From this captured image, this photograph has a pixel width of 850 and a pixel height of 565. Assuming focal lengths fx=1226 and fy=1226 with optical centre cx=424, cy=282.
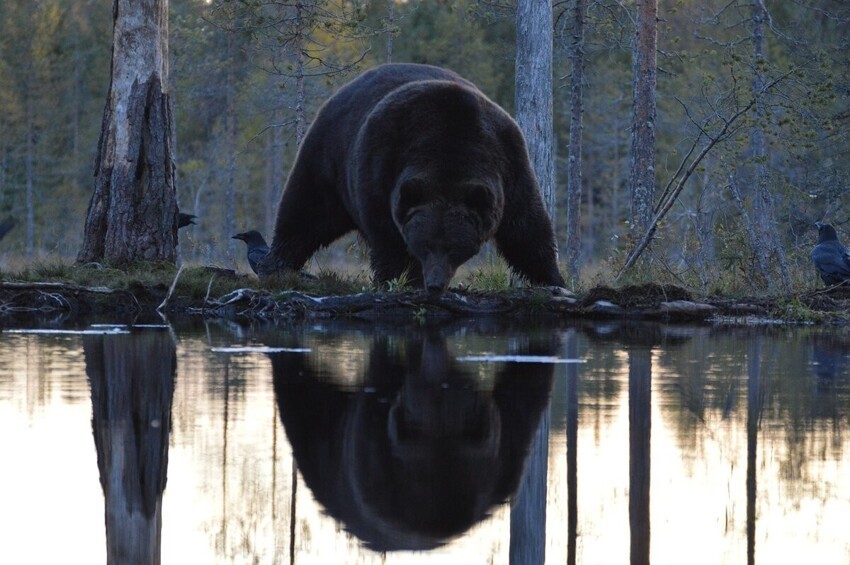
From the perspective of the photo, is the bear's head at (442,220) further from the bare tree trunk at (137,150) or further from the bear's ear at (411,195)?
the bare tree trunk at (137,150)

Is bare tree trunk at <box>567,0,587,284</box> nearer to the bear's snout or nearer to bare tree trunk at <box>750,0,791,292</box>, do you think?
bare tree trunk at <box>750,0,791,292</box>

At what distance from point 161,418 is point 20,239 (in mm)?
46254

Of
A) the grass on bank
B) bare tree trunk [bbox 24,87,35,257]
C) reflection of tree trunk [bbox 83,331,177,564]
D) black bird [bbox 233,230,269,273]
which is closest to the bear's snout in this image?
the grass on bank

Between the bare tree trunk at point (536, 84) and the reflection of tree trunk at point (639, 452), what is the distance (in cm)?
685

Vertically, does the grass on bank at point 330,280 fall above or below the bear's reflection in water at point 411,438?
above

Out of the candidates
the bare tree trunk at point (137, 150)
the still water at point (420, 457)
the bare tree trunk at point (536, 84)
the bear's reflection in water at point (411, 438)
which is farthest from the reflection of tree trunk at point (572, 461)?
the bare tree trunk at point (536, 84)

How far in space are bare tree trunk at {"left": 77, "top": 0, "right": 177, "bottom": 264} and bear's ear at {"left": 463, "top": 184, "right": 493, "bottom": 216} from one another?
166 inches

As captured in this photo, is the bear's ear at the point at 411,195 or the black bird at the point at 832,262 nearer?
the bear's ear at the point at 411,195

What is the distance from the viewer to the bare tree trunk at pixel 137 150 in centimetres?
1309

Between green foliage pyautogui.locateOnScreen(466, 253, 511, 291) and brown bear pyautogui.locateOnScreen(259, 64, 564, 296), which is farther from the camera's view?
green foliage pyautogui.locateOnScreen(466, 253, 511, 291)

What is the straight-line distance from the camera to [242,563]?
3.40 meters

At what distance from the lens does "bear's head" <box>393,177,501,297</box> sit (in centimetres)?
1033

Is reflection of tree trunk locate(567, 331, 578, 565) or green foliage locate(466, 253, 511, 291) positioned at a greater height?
green foliage locate(466, 253, 511, 291)

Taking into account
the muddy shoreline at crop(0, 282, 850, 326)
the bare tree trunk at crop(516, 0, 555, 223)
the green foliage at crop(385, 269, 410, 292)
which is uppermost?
the bare tree trunk at crop(516, 0, 555, 223)
